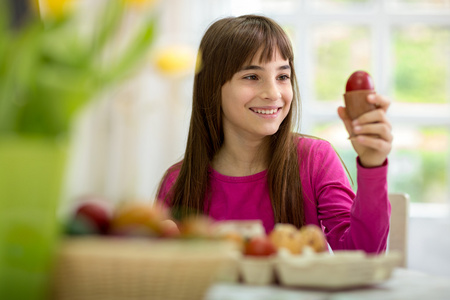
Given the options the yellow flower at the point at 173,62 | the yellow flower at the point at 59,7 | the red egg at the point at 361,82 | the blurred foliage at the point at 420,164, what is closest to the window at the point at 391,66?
the blurred foliage at the point at 420,164

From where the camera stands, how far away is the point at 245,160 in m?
1.88

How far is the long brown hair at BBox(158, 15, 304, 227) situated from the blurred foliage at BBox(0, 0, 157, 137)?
1.07 m

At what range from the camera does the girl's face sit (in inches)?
69.6

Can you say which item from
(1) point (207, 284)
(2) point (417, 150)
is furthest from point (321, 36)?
(1) point (207, 284)

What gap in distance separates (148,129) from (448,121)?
1.90 meters

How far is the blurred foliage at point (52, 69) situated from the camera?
2.00 feet

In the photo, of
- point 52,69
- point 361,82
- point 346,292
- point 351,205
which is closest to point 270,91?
point 351,205

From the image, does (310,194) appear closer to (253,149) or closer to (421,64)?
(253,149)

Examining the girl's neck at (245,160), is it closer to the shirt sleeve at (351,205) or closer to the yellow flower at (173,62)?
the shirt sleeve at (351,205)

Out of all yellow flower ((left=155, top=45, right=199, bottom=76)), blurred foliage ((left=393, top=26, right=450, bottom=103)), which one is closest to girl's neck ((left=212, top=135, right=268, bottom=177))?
yellow flower ((left=155, top=45, right=199, bottom=76))

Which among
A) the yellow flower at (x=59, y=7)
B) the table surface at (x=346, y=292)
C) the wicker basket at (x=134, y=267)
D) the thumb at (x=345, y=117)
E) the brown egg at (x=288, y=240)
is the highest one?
the thumb at (x=345, y=117)

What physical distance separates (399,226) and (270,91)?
53cm

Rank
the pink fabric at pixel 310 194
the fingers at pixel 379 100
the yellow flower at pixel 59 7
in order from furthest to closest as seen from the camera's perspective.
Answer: the pink fabric at pixel 310 194 < the fingers at pixel 379 100 < the yellow flower at pixel 59 7

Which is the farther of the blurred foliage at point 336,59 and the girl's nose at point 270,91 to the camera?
the blurred foliage at point 336,59
